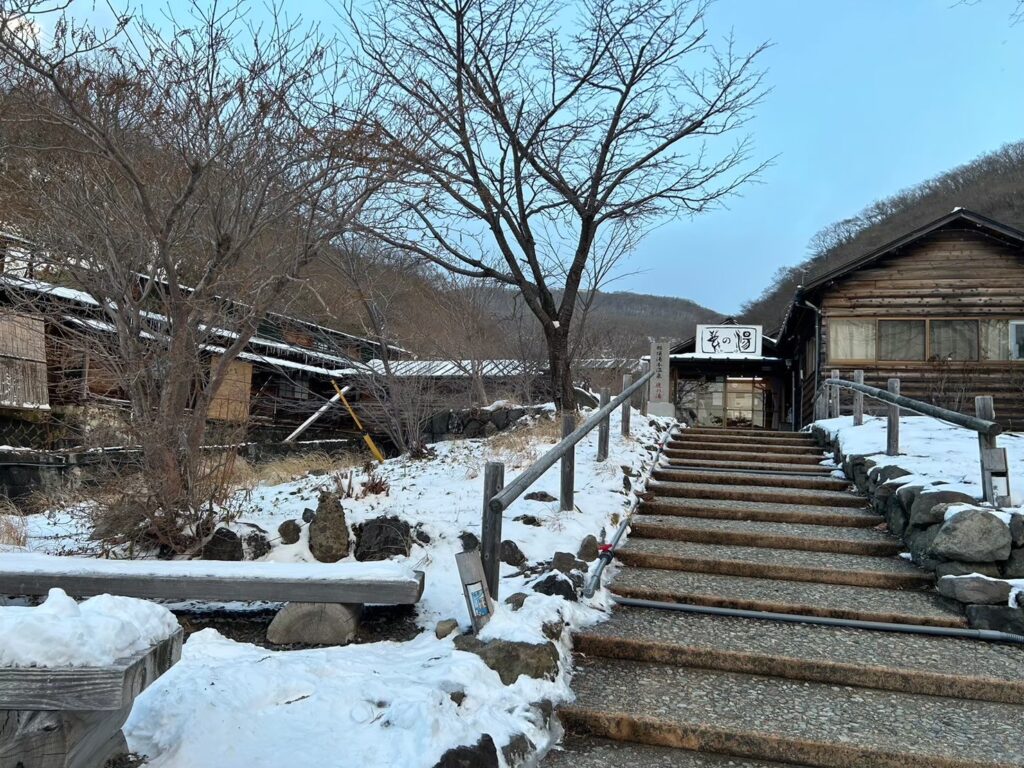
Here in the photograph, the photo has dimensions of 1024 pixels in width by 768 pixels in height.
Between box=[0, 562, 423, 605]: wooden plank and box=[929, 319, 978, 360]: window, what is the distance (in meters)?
15.1

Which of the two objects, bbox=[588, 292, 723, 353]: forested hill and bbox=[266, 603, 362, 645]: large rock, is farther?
bbox=[588, 292, 723, 353]: forested hill

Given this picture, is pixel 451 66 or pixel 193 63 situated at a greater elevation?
pixel 451 66

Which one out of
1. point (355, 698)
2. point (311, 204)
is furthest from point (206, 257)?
point (355, 698)

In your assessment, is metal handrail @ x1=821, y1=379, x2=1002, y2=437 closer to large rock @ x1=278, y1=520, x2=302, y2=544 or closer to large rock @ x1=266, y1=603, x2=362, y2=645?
large rock @ x1=266, y1=603, x2=362, y2=645

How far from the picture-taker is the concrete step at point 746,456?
9.08m

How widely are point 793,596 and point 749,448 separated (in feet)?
16.6

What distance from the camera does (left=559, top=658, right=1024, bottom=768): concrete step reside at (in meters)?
3.11

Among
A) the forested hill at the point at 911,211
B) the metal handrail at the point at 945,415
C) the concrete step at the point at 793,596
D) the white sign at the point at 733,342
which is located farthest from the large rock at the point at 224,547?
the forested hill at the point at 911,211

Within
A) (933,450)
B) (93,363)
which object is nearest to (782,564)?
(933,450)

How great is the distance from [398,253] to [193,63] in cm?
826

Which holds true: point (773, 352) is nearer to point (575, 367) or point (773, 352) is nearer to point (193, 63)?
point (575, 367)

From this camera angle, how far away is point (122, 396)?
6.09 m

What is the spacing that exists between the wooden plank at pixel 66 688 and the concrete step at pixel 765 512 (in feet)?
18.1

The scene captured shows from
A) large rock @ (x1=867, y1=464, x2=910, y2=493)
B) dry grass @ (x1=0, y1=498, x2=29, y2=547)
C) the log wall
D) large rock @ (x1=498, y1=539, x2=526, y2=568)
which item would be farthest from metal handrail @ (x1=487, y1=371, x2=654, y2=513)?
the log wall
